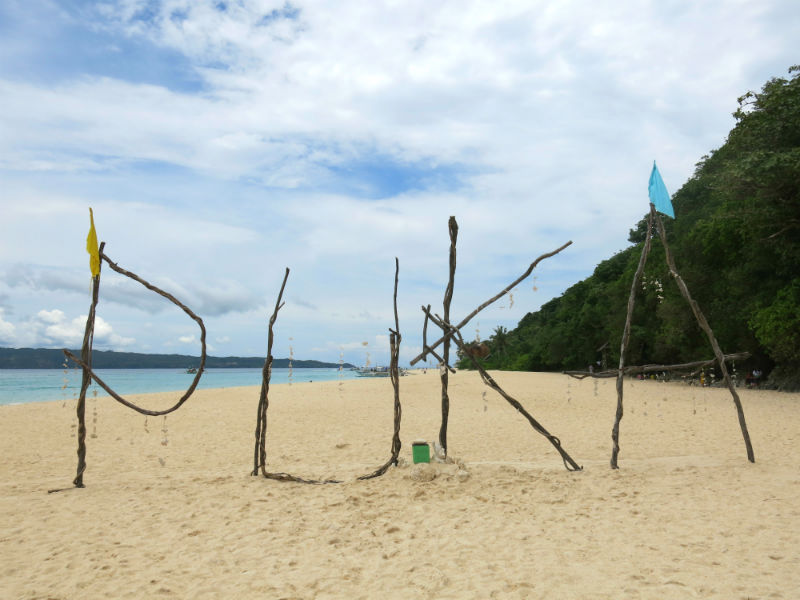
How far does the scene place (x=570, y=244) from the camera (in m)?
6.79

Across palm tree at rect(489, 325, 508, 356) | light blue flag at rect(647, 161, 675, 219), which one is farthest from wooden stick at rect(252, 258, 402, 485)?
palm tree at rect(489, 325, 508, 356)

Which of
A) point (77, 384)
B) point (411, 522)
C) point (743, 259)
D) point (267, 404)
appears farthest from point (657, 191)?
point (77, 384)

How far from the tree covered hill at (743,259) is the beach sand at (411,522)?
3.46 meters

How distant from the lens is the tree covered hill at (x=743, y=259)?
1605 centimetres

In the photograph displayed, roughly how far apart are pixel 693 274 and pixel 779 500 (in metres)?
20.0

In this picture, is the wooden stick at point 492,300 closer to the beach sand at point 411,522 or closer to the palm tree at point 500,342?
the beach sand at point 411,522

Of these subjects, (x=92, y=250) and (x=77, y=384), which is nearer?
(x=92, y=250)

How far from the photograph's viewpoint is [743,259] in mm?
21297

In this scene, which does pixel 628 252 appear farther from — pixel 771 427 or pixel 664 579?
pixel 664 579

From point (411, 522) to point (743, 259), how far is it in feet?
70.2

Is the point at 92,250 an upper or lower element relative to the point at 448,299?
upper

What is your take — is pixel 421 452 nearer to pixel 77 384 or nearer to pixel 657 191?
pixel 657 191

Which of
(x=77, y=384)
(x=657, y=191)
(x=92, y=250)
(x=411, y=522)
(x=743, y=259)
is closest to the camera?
(x=411, y=522)

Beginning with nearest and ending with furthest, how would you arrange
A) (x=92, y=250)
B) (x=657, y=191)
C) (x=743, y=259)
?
(x=92, y=250) → (x=657, y=191) → (x=743, y=259)
